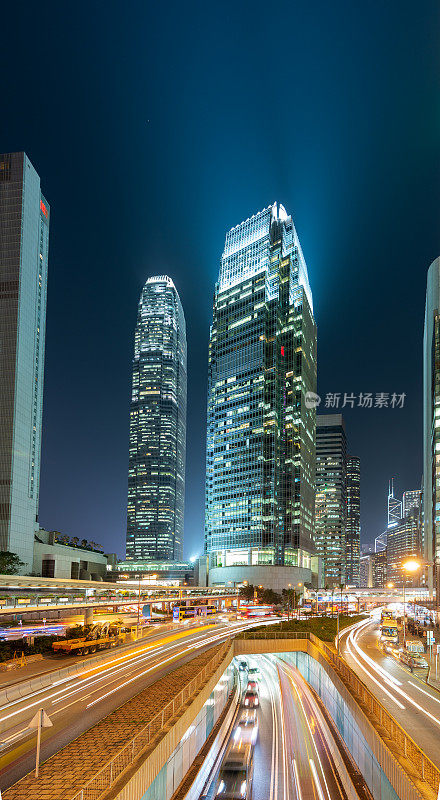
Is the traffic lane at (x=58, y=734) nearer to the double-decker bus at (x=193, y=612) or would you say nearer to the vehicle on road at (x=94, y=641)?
the vehicle on road at (x=94, y=641)

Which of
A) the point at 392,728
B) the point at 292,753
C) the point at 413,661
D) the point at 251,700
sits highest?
the point at 392,728

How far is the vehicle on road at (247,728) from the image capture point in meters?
44.8

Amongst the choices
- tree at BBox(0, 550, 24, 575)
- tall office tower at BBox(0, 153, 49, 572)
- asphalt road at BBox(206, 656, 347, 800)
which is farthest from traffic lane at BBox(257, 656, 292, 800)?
tall office tower at BBox(0, 153, 49, 572)

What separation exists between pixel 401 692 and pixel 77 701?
2493 cm

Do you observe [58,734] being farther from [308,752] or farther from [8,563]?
[8,563]

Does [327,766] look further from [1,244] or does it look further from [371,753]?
[1,244]

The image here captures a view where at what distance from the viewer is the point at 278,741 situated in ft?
145

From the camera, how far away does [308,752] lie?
40219 millimetres

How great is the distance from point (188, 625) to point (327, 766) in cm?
5943

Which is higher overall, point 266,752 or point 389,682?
point 389,682

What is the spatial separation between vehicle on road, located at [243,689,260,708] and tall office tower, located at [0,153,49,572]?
9540 centimetres

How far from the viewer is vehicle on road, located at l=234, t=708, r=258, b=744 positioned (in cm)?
4481

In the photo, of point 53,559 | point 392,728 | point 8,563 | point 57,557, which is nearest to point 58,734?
point 392,728

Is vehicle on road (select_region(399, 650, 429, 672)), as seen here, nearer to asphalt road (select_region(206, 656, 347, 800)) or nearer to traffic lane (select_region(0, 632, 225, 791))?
asphalt road (select_region(206, 656, 347, 800))
